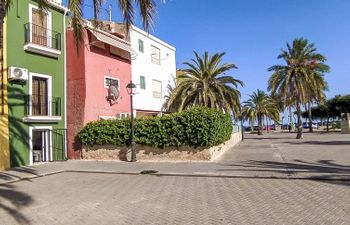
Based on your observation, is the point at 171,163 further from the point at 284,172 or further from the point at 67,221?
the point at 67,221

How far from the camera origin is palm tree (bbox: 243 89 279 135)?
204ft

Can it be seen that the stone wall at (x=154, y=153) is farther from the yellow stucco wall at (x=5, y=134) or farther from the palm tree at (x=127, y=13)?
the palm tree at (x=127, y=13)

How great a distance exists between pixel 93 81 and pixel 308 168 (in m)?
12.7

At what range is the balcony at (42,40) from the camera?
61.2 ft

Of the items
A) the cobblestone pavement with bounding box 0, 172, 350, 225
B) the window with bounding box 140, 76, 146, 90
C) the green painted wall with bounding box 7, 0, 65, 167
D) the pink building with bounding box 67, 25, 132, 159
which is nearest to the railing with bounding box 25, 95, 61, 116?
the green painted wall with bounding box 7, 0, 65, 167

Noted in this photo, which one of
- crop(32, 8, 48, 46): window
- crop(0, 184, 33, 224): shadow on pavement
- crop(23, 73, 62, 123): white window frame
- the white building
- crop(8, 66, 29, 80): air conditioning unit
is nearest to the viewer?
crop(0, 184, 33, 224): shadow on pavement

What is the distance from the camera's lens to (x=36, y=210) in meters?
9.16

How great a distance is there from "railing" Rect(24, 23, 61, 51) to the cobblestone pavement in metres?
8.06

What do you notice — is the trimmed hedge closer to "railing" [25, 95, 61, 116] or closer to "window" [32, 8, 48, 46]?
"railing" [25, 95, 61, 116]

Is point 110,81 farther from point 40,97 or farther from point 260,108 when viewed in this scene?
point 260,108

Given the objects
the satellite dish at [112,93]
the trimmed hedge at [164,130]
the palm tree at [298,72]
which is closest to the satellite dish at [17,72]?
the trimmed hedge at [164,130]

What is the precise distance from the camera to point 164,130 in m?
19.0

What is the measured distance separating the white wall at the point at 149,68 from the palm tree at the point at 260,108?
99.2ft

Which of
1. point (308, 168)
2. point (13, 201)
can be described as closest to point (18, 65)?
point (13, 201)
